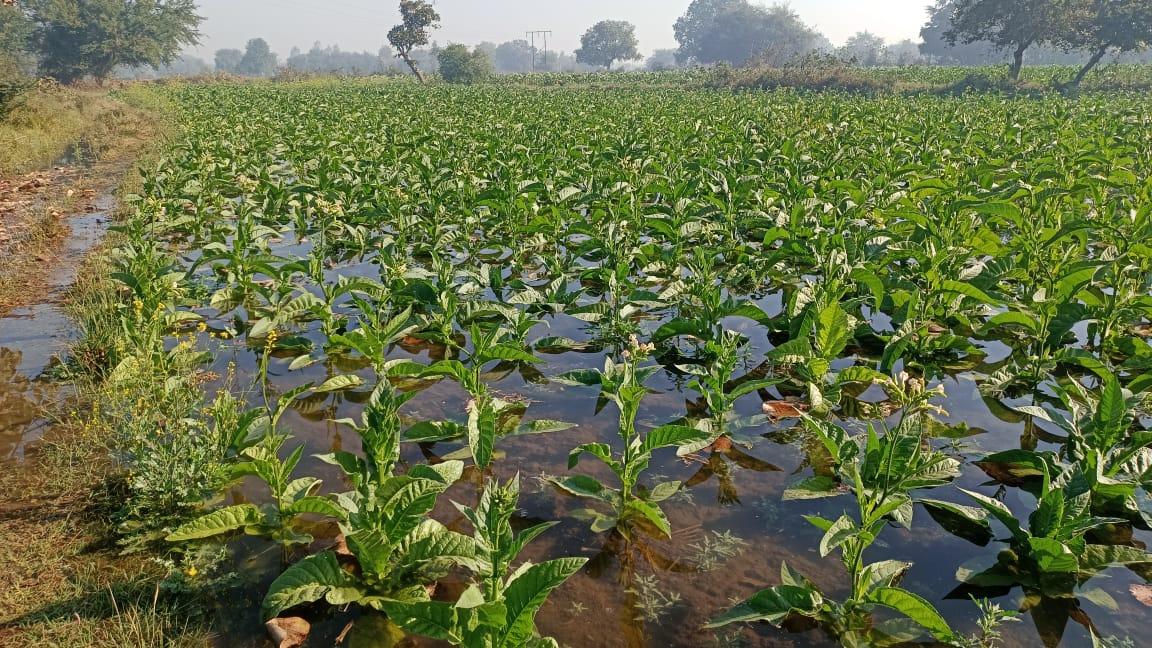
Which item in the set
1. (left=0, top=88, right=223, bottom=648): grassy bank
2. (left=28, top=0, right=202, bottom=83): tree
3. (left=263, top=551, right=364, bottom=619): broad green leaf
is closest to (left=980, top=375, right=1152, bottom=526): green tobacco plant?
(left=263, top=551, right=364, bottom=619): broad green leaf

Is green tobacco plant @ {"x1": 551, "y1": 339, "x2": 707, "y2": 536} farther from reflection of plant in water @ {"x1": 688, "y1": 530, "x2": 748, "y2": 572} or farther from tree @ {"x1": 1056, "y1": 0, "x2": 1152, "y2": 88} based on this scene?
tree @ {"x1": 1056, "y1": 0, "x2": 1152, "y2": 88}

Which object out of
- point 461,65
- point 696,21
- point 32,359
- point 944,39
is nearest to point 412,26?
point 461,65

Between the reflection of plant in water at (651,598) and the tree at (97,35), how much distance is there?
76651mm

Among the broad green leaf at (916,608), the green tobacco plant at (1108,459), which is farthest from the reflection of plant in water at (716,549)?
the green tobacco plant at (1108,459)

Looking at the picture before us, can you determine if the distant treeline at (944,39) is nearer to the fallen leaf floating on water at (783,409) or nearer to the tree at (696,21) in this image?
the tree at (696,21)

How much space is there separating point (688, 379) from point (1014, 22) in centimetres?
4686

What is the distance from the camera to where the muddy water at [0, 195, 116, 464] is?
4.73 meters

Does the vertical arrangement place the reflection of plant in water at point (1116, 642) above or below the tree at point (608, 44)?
below

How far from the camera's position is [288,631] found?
2.93 metres

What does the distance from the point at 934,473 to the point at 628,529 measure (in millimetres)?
1653

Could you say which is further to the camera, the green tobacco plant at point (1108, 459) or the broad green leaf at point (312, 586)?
the green tobacco plant at point (1108, 459)

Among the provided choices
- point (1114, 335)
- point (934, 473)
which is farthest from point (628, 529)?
point (1114, 335)

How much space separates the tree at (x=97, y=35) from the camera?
60.8m

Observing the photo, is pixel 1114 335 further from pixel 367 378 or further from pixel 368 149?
pixel 368 149
